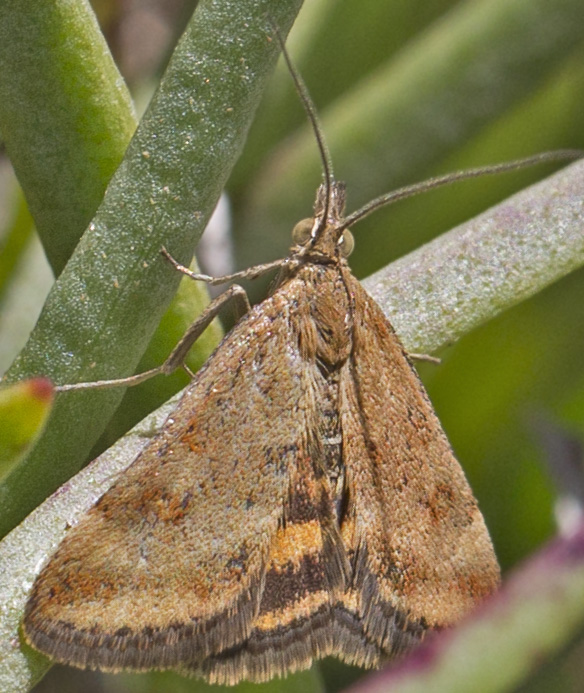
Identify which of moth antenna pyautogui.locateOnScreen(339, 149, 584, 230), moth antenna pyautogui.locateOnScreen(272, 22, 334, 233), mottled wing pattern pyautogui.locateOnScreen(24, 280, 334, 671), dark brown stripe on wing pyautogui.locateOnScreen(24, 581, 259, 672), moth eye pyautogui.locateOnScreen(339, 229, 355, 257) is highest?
moth antenna pyautogui.locateOnScreen(272, 22, 334, 233)

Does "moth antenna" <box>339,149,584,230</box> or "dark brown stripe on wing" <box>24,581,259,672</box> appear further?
"moth antenna" <box>339,149,584,230</box>

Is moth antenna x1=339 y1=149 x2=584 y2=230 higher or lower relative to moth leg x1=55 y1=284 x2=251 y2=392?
higher

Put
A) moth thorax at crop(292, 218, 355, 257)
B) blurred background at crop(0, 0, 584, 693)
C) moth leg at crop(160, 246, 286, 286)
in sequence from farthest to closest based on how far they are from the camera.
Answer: blurred background at crop(0, 0, 584, 693)
moth thorax at crop(292, 218, 355, 257)
moth leg at crop(160, 246, 286, 286)

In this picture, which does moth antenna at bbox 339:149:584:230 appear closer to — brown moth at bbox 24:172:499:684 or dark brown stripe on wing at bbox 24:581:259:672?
brown moth at bbox 24:172:499:684

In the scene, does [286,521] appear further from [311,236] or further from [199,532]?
[311,236]

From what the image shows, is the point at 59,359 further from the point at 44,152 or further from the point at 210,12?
the point at 210,12

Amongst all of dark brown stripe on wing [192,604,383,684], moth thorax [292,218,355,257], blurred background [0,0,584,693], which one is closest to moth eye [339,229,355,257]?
moth thorax [292,218,355,257]

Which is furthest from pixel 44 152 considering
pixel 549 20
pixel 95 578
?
pixel 549 20
